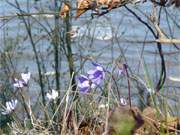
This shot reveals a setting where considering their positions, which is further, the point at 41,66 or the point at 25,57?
the point at 25,57

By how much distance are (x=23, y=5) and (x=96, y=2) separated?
13.2ft

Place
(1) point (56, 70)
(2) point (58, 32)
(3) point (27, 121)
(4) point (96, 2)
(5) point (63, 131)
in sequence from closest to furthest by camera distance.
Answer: (4) point (96, 2) → (5) point (63, 131) → (3) point (27, 121) → (2) point (58, 32) → (1) point (56, 70)

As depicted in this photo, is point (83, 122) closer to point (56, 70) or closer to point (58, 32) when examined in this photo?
point (58, 32)

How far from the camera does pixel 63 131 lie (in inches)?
102

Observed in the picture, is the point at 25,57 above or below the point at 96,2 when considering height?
below

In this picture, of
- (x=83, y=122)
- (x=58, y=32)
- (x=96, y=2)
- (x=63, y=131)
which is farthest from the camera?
(x=58, y=32)

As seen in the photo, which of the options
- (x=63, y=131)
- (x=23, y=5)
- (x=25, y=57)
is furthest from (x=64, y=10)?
(x=23, y=5)

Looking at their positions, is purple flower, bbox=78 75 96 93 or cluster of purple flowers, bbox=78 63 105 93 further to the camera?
purple flower, bbox=78 75 96 93

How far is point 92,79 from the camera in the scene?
8.61 feet

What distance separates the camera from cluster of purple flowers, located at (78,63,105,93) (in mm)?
2543

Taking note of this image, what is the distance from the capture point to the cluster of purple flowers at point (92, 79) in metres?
2.54

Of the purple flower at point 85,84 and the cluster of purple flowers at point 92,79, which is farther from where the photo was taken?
the purple flower at point 85,84

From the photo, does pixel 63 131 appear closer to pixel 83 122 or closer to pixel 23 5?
pixel 83 122

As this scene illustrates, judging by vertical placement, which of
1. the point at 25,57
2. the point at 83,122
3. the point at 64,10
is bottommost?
the point at 25,57
